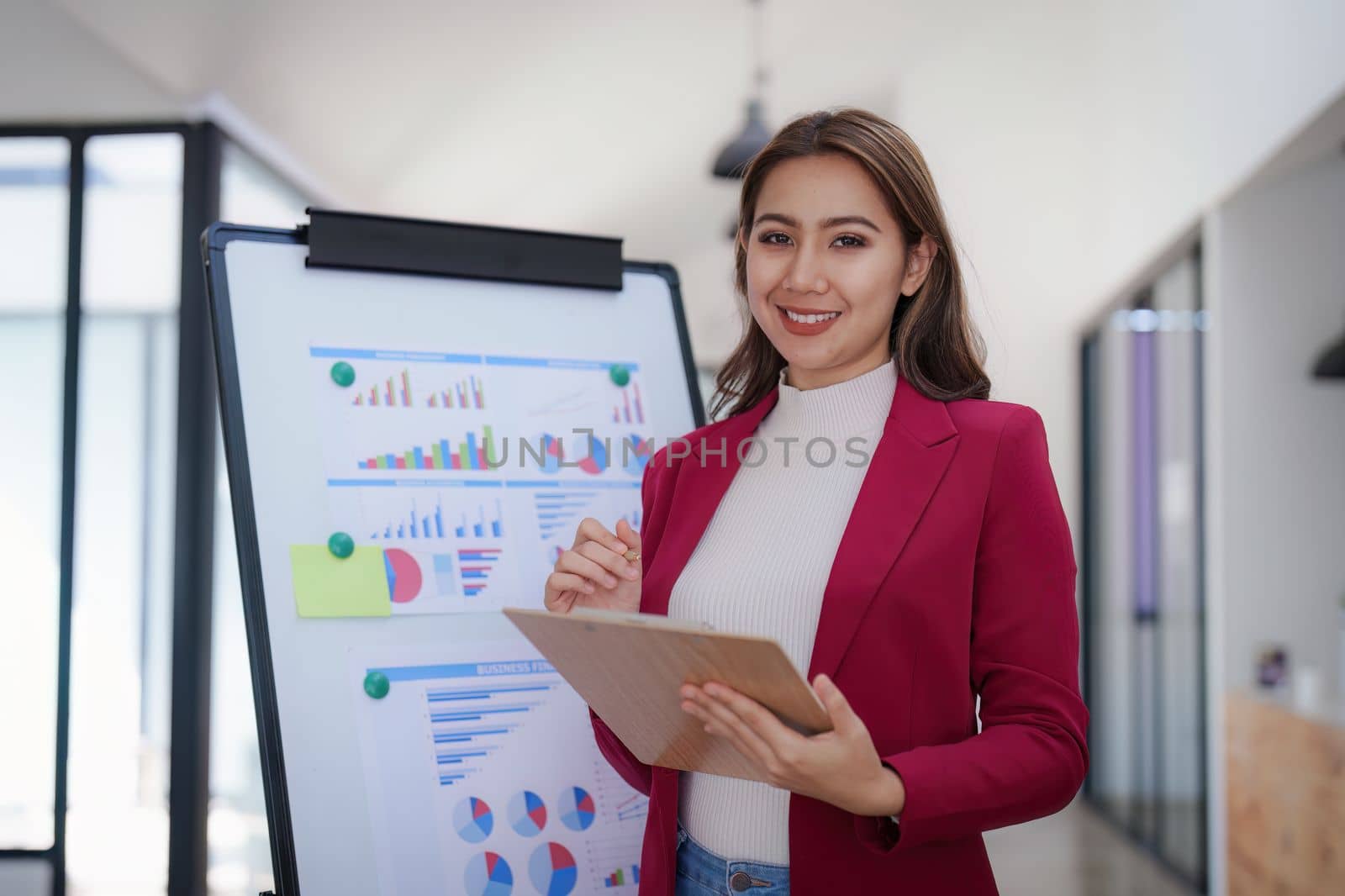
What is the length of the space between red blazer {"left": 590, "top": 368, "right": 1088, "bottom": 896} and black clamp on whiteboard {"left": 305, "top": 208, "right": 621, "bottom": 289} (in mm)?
802

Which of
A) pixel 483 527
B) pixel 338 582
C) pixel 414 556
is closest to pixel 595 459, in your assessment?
pixel 483 527

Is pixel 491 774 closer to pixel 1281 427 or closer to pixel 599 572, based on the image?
pixel 599 572

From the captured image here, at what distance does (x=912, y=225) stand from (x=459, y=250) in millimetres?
763

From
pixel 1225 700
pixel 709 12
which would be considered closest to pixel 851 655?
pixel 1225 700

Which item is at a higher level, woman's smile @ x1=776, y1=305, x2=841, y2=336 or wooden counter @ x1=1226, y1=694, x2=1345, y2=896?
woman's smile @ x1=776, y1=305, x2=841, y2=336

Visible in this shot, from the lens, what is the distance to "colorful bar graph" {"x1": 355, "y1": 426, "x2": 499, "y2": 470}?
5.19ft

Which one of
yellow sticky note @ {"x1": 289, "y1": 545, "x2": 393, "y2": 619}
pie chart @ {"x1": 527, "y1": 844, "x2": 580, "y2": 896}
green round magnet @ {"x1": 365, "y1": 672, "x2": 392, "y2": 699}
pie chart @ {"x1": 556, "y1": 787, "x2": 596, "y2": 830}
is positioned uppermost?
yellow sticky note @ {"x1": 289, "y1": 545, "x2": 393, "y2": 619}

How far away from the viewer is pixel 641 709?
1058 mm

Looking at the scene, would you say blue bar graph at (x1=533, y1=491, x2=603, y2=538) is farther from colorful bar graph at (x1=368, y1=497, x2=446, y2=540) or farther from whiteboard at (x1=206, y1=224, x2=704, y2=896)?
colorful bar graph at (x1=368, y1=497, x2=446, y2=540)

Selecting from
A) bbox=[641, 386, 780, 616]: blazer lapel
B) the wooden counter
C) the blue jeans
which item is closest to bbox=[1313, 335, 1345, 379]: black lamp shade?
the wooden counter

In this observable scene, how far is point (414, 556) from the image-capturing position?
5.15 ft

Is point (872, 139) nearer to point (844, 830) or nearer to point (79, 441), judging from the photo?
point (844, 830)

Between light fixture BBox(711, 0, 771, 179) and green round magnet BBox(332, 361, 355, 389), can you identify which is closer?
green round magnet BBox(332, 361, 355, 389)

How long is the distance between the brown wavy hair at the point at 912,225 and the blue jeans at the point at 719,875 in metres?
0.54
